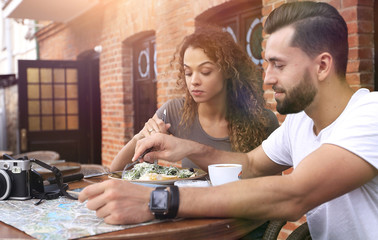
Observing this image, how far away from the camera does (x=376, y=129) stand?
4.64ft

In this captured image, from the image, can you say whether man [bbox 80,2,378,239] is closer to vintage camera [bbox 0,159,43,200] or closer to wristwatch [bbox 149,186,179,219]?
wristwatch [bbox 149,186,179,219]

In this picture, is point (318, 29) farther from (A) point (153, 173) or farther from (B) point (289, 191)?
(A) point (153, 173)

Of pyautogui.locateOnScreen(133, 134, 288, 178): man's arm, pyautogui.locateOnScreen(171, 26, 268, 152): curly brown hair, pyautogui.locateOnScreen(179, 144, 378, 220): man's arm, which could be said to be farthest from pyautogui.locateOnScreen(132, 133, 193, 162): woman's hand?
pyautogui.locateOnScreen(171, 26, 268, 152): curly brown hair

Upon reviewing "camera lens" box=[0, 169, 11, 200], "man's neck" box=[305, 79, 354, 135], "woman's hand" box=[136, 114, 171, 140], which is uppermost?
"man's neck" box=[305, 79, 354, 135]

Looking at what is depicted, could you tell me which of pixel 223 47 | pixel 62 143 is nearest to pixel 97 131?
pixel 62 143

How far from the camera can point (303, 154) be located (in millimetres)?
1804

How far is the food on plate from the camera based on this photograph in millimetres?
1812

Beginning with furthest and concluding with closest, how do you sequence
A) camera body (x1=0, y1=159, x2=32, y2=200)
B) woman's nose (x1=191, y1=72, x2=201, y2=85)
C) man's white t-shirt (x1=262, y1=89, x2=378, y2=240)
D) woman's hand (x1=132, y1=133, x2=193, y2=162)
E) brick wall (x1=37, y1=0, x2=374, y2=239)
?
brick wall (x1=37, y1=0, x2=374, y2=239) → woman's nose (x1=191, y1=72, x2=201, y2=85) → woman's hand (x1=132, y1=133, x2=193, y2=162) → camera body (x1=0, y1=159, x2=32, y2=200) → man's white t-shirt (x1=262, y1=89, x2=378, y2=240)

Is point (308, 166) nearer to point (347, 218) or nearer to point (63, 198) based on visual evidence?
point (347, 218)

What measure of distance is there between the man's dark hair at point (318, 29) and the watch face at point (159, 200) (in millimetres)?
726

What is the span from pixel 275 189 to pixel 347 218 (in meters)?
0.39

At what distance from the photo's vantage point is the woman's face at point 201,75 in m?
2.63

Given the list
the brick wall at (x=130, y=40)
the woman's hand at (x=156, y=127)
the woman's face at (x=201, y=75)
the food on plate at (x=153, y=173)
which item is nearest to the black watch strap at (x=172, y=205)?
the food on plate at (x=153, y=173)

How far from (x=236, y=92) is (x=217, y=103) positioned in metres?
0.17
